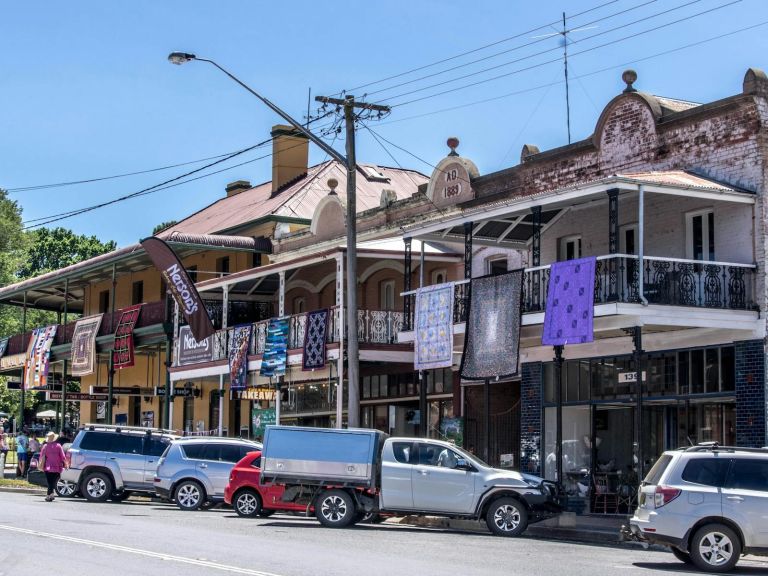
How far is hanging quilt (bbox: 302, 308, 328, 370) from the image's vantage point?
30078mm

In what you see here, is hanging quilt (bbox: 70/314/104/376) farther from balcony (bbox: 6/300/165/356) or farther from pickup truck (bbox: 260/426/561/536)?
pickup truck (bbox: 260/426/561/536)

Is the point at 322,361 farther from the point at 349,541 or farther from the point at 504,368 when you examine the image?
the point at 349,541

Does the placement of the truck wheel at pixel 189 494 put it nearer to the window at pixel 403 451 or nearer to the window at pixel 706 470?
the window at pixel 403 451

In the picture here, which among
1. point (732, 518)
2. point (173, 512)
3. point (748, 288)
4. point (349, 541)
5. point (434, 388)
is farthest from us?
A: point (434, 388)

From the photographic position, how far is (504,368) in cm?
2412

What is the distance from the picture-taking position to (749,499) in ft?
52.9

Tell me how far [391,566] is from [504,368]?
9713 mm

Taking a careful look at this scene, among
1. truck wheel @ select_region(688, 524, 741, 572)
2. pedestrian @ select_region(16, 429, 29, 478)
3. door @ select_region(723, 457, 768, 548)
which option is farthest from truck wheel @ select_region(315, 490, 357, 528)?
pedestrian @ select_region(16, 429, 29, 478)

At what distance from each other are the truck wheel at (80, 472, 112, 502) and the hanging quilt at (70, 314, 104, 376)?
506 inches

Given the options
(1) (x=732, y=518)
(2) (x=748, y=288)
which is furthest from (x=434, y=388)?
(1) (x=732, y=518)

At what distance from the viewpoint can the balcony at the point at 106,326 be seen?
3878 centimetres

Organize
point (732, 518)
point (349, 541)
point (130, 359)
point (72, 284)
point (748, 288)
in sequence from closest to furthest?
1. point (732, 518)
2. point (349, 541)
3. point (748, 288)
4. point (130, 359)
5. point (72, 284)

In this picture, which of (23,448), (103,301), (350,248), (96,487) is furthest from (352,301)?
(103,301)

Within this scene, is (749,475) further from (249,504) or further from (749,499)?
(249,504)
